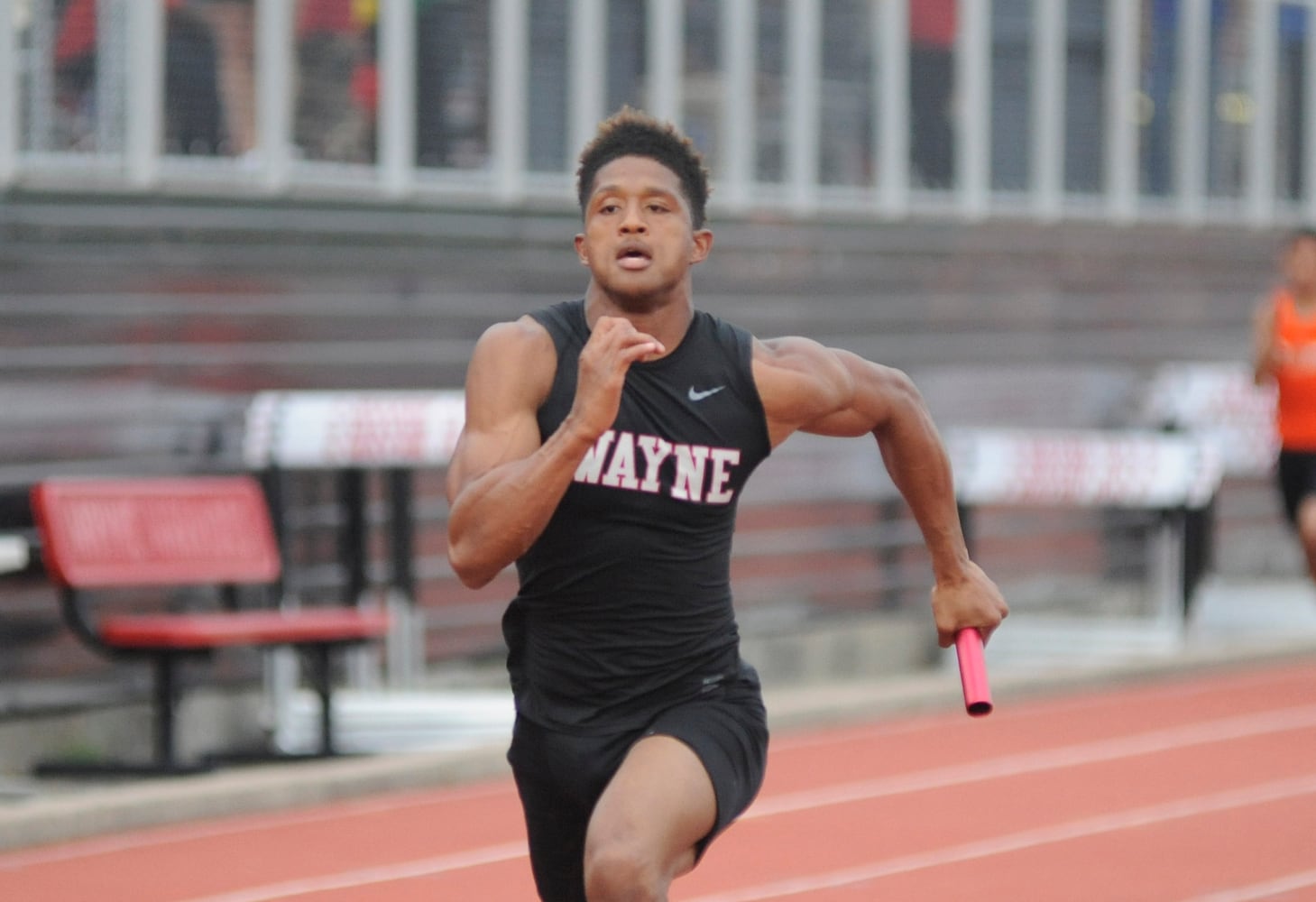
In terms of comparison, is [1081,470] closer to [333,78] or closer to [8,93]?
[333,78]

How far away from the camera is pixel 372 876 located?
8070mm

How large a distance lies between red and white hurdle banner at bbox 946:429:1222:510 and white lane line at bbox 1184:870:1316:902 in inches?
235

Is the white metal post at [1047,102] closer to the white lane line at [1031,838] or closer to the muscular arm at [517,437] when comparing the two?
the white lane line at [1031,838]

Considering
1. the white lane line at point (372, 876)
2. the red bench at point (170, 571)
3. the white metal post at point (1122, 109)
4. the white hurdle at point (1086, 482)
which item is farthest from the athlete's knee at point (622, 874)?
the white metal post at point (1122, 109)

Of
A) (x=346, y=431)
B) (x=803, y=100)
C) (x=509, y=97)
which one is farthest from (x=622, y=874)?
(x=803, y=100)

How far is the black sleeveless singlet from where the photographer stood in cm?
463

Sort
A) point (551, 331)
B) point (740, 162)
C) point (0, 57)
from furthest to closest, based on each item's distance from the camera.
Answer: point (740, 162)
point (0, 57)
point (551, 331)

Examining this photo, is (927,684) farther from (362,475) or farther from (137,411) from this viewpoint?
(137,411)

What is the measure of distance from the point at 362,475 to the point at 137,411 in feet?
3.77

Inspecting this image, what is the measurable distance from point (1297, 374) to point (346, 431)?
4529 mm

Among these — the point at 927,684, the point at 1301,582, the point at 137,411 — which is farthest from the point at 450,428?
the point at 1301,582

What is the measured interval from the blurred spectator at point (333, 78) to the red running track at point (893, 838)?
3.38 m

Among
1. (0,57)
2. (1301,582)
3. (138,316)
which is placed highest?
(0,57)

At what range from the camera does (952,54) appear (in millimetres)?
15500
